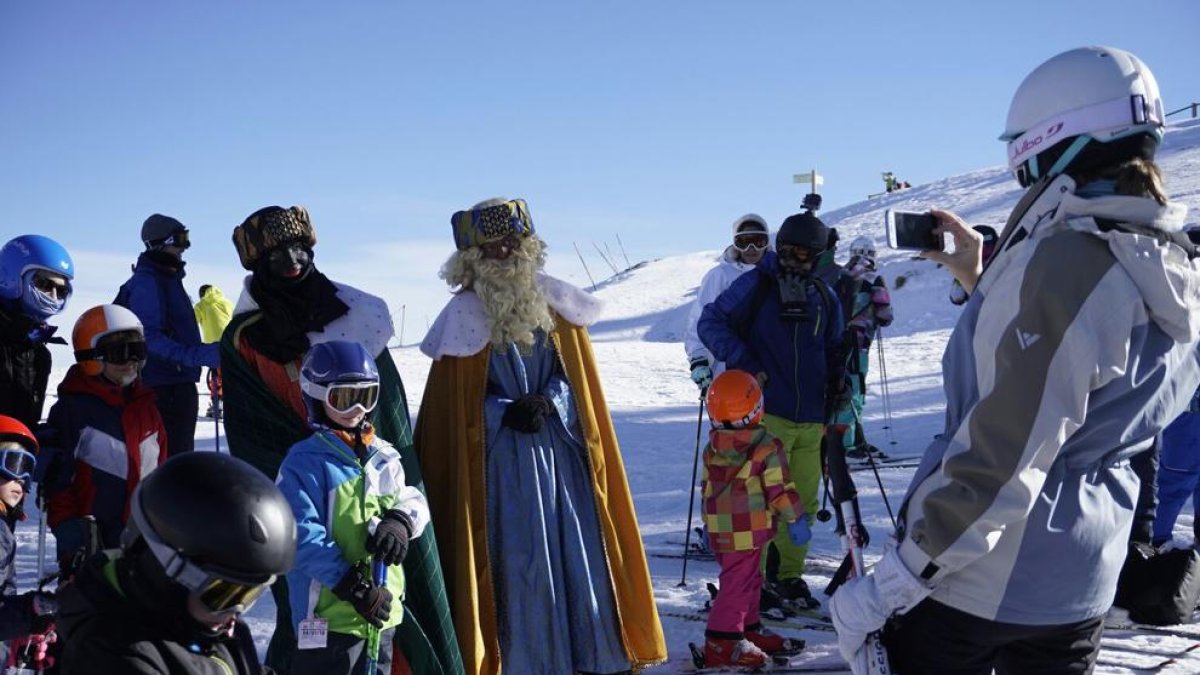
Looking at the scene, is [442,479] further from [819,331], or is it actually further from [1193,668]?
[1193,668]

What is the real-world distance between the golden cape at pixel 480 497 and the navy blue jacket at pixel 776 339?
139 cm

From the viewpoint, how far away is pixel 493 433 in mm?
4812

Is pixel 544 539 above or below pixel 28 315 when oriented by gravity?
below

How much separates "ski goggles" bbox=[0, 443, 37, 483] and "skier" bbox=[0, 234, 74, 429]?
0.65 meters

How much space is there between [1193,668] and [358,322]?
3.74 m

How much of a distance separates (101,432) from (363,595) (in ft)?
5.10

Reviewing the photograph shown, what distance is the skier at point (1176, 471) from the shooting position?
21.0 ft

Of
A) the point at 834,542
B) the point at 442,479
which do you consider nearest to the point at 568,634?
the point at 442,479

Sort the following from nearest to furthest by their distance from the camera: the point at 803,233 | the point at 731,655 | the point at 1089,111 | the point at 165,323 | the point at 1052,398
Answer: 1. the point at 1052,398
2. the point at 1089,111
3. the point at 731,655
4. the point at 803,233
5. the point at 165,323

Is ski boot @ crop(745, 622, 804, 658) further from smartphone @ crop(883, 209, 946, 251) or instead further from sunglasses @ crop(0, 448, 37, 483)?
sunglasses @ crop(0, 448, 37, 483)

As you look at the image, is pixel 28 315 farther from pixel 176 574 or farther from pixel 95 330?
pixel 176 574

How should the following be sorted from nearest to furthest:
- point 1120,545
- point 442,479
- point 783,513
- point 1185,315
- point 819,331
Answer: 1. point 1185,315
2. point 1120,545
3. point 442,479
4. point 783,513
5. point 819,331

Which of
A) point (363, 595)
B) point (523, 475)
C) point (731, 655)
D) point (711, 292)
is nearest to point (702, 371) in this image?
point (711, 292)

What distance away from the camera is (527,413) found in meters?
4.73
